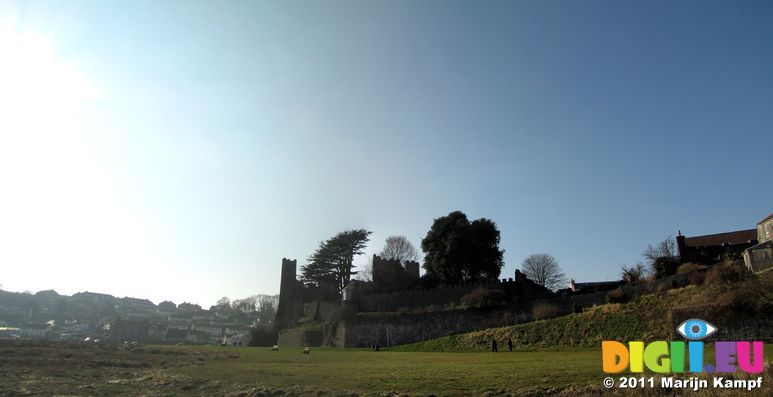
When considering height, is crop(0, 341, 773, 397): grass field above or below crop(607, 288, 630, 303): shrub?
below

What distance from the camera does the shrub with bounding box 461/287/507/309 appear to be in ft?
144

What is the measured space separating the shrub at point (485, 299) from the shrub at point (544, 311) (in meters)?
3.69

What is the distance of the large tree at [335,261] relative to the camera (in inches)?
2968

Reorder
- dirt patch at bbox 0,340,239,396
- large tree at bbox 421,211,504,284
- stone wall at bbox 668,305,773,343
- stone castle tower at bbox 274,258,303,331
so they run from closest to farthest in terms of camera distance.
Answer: dirt patch at bbox 0,340,239,396
stone wall at bbox 668,305,773,343
large tree at bbox 421,211,504,284
stone castle tower at bbox 274,258,303,331

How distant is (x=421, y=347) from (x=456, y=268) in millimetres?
15521

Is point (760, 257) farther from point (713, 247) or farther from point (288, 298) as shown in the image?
point (288, 298)

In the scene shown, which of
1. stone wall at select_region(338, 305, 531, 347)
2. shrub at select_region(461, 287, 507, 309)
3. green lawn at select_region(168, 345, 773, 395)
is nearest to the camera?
green lawn at select_region(168, 345, 773, 395)

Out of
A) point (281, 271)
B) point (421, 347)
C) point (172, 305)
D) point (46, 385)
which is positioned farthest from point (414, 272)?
point (172, 305)

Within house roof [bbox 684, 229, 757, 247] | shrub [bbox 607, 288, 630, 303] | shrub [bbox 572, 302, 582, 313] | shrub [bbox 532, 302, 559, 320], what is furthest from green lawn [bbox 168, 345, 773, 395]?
house roof [bbox 684, 229, 757, 247]

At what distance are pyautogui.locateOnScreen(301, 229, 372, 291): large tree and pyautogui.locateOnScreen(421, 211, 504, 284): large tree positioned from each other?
20.2 m

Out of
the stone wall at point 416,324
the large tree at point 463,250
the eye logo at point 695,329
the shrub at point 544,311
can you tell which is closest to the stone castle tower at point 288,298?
the stone wall at point 416,324

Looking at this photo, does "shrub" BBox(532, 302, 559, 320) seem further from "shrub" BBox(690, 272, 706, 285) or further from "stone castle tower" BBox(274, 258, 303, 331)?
"stone castle tower" BBox(274, 258, 303, 331)

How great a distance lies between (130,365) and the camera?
2464cm

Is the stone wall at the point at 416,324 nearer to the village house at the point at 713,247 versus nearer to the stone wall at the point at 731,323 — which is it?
the stone wall at the point at 731,323
